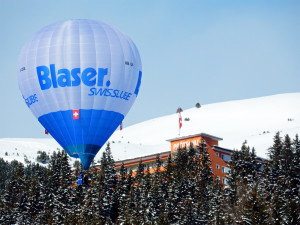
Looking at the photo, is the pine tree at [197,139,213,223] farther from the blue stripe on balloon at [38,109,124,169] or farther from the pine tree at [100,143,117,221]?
the blue stripe on balloon at [38,109,124,169]

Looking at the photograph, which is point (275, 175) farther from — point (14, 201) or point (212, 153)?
point (14, 201)

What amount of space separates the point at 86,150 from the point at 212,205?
90.6ft

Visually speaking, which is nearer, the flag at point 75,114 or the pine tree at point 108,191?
the flag at point 75,114

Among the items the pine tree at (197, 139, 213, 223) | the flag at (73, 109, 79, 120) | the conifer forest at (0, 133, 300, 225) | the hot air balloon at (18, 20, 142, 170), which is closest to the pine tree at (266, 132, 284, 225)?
the conifer forest at (0, 133, 300, 225)

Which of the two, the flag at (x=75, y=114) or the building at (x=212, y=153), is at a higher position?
the building at (x=212, y=153)

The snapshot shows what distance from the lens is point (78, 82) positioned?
62781 millimetres

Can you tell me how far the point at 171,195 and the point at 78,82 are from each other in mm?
28335

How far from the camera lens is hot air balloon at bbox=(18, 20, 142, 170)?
62.8m

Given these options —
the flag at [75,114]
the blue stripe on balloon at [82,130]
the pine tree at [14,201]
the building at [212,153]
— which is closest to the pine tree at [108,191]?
the pine tree at [14,201]

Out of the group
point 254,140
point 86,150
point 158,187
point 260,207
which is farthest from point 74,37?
point 254,140

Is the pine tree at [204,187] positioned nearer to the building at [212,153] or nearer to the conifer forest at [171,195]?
the conifer forest at [171,195]

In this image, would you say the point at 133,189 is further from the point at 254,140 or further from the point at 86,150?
the point at 254,140

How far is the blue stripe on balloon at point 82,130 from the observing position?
2441 inches

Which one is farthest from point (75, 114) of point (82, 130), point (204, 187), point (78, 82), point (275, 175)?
point (275, 175)
